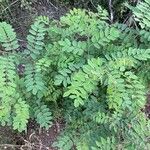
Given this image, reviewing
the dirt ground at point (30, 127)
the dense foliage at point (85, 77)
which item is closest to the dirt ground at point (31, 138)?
the dirt ground at point (30, 127)

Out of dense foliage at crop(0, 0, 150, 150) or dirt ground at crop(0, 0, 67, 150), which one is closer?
dense foliage at crop(0, 0, 150, 150)

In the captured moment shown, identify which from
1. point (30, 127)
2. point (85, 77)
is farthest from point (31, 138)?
point (85, 77)

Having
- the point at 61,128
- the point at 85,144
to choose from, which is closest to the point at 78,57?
the point at 85,144

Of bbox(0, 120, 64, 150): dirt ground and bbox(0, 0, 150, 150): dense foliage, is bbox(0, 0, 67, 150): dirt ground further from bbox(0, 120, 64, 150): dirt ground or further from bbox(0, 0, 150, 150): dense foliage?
bbox(0, 0, 150, 150): dense foliage

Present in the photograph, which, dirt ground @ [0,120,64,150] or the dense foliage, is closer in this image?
the dense foliage

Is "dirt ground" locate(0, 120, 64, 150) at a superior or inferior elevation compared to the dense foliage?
inferior

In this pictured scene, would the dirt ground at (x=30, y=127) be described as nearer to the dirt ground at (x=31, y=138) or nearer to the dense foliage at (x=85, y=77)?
the dirt ground at (x=31, y=138)

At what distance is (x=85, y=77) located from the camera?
2529 millimetres

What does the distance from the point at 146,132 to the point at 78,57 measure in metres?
0.72

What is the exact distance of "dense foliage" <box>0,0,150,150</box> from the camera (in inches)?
102

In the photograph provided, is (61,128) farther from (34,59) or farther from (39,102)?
(34,59)

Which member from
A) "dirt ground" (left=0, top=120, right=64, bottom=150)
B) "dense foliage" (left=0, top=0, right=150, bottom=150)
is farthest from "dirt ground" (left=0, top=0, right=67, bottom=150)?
"dense foliage" (left=0, top=0, right=150, bottom=150)

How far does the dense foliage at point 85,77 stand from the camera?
260cm

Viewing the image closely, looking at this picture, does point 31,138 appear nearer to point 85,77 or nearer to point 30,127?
point 30,127
